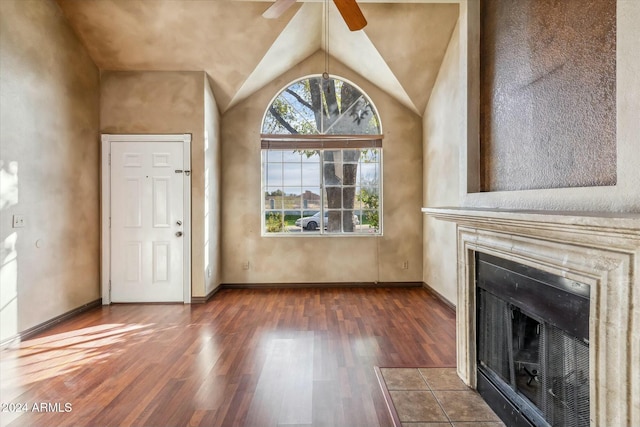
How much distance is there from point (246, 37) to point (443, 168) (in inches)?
113

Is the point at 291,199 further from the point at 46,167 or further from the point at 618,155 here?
the point at 618,155

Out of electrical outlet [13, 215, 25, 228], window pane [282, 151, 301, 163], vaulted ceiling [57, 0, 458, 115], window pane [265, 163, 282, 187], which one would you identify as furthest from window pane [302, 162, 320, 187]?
electrical outlet [13, 215, 25, 228]

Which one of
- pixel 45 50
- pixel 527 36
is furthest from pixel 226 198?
pixel 527 36

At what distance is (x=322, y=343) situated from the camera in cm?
306

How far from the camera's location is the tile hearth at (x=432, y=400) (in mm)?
1956

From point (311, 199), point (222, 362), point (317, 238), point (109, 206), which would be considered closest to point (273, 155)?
point (311, 199)

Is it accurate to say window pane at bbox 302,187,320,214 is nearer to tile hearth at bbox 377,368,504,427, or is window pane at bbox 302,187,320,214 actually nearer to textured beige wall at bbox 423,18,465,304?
textured beige wall at bbox 423,18,465,304

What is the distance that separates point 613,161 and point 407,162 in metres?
3.80

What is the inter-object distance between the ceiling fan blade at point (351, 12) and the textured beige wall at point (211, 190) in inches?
96.0

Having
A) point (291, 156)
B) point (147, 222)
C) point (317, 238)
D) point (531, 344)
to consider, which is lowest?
point (531, 344)

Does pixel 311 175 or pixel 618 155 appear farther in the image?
pixel 311 175

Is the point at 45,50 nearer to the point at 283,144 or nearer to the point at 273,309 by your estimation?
the point at 283,144

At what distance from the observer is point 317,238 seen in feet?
16.9

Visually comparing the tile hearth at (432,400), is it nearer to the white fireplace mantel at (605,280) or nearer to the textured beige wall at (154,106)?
the white fireplace mantel at (605,280)
